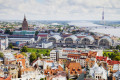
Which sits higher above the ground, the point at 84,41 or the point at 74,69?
the point at 74,69

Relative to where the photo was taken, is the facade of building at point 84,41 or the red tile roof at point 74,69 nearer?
the red tile roof at point 74,69

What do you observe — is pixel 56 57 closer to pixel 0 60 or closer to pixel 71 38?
pixel 0 60

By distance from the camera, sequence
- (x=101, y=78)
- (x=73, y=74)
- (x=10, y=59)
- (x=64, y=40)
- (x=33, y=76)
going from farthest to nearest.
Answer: (x=64, y=40) → (x=10, y=59) → (x=73, y=74) → (x=33, y=76) → (x=101, y=78)

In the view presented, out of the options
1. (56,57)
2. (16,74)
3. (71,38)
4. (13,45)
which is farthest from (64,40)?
(16,74)

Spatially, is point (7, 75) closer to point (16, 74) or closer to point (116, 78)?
point (16, 74)

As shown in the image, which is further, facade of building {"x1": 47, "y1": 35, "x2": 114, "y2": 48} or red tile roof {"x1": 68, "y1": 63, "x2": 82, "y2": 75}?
facade of building {"x1": 47, "y1": 35, "x2": 114, "y2": 48}

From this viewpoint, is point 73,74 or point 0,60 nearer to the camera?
point 73,74

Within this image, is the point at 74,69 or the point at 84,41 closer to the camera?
the point at 74,69

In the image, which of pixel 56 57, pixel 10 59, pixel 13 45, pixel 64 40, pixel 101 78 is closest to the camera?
pixel 101 78

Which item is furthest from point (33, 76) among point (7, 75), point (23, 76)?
point (7, 75)
